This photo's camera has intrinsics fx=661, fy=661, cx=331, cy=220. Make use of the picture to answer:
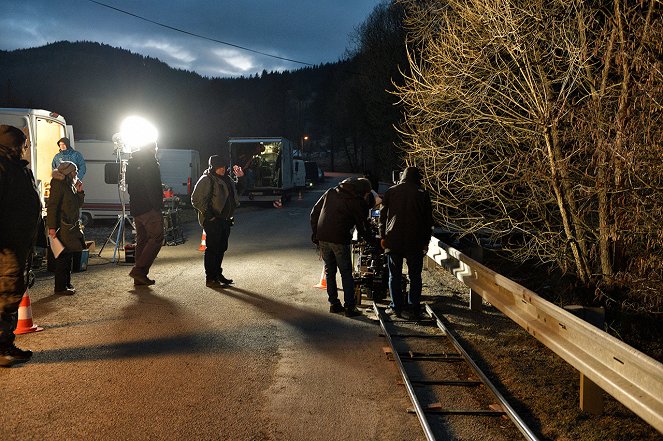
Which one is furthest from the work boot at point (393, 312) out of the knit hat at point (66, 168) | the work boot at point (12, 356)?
the knit hat at point (66, 168)

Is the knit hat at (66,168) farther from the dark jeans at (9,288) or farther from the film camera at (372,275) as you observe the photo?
the film camera at (372,275)

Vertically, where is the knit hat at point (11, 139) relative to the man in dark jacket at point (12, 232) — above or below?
above

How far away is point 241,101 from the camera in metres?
143

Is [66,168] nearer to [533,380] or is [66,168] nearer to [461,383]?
[461,383]

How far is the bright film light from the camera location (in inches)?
579

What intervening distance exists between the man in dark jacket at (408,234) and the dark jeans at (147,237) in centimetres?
372

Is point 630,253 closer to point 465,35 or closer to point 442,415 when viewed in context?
point 465,35

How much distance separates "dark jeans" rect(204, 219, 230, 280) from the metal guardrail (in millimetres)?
4685

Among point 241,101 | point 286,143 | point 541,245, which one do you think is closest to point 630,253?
point 541,245

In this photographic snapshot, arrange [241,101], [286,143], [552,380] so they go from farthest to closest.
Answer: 1. [241,101]
2. [286,143]
3. [552,380]

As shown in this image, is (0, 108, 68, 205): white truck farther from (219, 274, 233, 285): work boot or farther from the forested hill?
A: the forested hill

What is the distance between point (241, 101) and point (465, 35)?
5373 inches

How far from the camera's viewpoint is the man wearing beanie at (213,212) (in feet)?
34.0

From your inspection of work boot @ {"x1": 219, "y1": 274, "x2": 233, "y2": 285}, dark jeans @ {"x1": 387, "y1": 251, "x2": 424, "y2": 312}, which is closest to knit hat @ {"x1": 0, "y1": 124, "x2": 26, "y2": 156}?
dark jeans @ {"x1": 387, "y1": 251, "x2": 424, "y2": 312}
